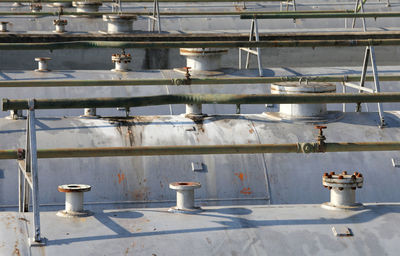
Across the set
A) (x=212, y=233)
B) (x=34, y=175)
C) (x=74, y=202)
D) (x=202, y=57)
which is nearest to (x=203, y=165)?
(x=74, y=202)

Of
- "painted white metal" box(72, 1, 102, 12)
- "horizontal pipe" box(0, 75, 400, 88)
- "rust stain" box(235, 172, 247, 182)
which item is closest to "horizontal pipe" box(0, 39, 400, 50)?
"horizontal pipe" box(0, 75, 400, 88)

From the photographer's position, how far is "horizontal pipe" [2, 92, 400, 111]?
6.97m

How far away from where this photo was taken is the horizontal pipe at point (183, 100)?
6.97m

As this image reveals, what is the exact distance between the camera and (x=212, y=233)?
731 cm

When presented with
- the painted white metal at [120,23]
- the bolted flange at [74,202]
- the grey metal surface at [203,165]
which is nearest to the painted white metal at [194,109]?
the grey metal surface at [203,165]

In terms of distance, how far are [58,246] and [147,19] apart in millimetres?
18379

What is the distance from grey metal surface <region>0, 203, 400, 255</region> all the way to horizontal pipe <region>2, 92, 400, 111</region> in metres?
1.03

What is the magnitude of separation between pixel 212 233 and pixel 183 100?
3.73ft

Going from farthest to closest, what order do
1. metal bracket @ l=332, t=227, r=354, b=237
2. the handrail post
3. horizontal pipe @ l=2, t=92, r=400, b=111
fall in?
metal bracket @ l=332, t=227, r=354, b=237
horizontal pipe @ l=2, t=92, r=400, b=111
the handrail post

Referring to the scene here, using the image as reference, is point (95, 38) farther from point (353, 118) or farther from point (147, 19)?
point (353, 118)

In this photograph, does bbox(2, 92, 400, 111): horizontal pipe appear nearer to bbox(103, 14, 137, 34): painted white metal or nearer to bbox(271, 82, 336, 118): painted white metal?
bbox(271, 82, 336, 118): painted white metal

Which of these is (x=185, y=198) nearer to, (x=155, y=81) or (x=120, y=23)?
(x=155, y=81)

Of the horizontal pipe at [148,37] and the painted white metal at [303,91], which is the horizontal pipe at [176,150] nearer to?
the painted white metal at [303,91]

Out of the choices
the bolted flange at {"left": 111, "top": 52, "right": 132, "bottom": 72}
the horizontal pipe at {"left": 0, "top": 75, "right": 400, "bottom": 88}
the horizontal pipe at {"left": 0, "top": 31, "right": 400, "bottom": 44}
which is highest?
the horizontal pipe at {"left": 0, "top": 31, "right": 400, "bottom": 44}
